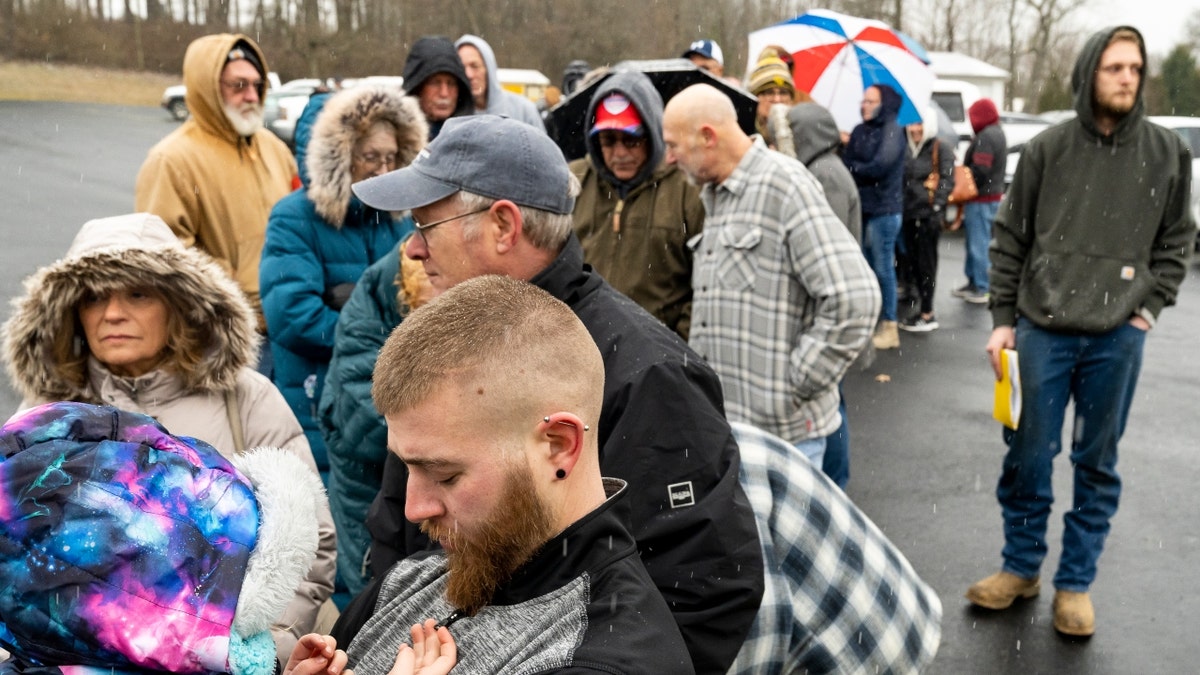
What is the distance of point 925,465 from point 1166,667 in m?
2.58

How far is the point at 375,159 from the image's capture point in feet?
15.7

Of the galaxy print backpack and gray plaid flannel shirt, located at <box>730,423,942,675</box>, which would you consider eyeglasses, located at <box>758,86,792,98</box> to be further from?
the galaxy print backpack

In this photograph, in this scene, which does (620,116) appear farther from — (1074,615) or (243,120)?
(1074,615)

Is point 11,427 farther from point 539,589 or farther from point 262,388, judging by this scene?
point 262,388

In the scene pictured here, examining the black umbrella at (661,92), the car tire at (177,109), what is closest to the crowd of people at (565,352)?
the black umbrella at (661,92)

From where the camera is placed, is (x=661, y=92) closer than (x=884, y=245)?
Yes

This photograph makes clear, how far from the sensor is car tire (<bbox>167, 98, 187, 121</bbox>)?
29837mm

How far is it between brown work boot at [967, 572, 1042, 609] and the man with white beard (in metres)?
3.21

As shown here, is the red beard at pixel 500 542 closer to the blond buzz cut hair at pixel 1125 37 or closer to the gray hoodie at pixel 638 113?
the gray hoodie at pixel 638 113

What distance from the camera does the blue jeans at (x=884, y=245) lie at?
9.43 metres

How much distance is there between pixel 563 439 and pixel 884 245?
8.11 m

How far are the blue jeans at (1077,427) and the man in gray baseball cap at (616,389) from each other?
253 centimetres

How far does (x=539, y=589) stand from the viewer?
66.7 inches

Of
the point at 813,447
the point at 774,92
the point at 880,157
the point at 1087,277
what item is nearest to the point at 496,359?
the point at 813,447
